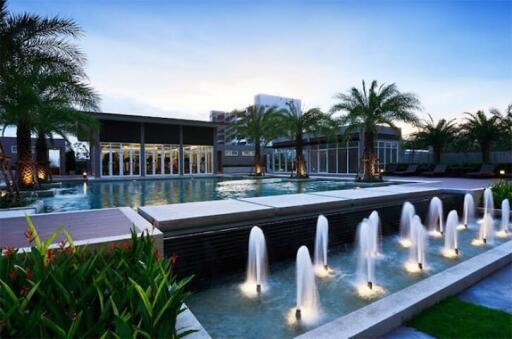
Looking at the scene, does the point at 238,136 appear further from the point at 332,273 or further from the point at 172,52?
the point at 332,273

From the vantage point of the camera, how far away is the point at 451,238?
702cm

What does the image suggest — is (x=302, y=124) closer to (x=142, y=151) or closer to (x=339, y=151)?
(x=339, y=151)

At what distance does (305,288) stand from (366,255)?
2.22 meters

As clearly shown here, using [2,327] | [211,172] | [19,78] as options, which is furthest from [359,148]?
[2,327]

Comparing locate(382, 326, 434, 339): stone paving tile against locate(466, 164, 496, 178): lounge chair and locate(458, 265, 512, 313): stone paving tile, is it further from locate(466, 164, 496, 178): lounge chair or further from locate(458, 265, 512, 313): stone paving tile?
locate(466, 164, 496, 178): lounge chair

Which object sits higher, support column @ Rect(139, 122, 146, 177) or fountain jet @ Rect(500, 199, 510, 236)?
support column @ Rect(139, 122, 146, 177)

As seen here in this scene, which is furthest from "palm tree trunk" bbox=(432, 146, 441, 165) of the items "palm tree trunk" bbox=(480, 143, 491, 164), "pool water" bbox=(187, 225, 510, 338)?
"pool water" bbox=(187, 225, 510, 338)

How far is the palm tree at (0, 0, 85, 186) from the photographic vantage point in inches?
350

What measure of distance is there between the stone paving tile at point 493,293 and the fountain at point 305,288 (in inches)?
77.5

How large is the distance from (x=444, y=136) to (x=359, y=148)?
311 inches

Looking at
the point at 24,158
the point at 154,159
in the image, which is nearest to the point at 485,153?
the point at 154,159

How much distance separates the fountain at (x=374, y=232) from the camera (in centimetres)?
647

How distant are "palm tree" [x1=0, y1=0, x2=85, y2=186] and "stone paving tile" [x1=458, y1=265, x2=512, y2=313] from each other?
12446 millimetres

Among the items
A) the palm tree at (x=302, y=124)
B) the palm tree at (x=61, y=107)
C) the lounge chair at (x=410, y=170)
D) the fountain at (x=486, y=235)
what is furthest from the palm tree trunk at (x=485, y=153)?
the palm tree at (x=61, y=107)
